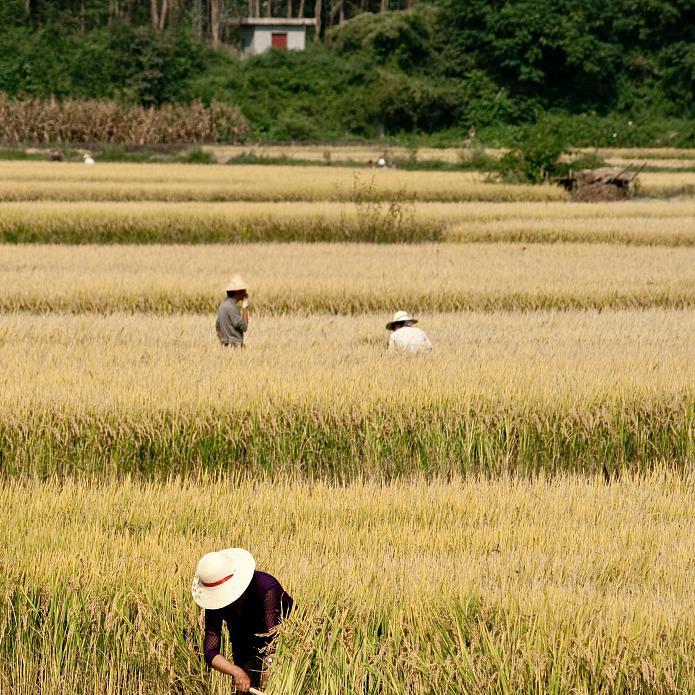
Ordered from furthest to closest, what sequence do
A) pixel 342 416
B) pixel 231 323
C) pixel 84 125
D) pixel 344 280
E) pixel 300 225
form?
pixel 84 125
pixel 300 225
pixel 344 280
pixel 231 323
pixel 342 416

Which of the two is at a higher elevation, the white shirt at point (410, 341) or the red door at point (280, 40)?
the red door at point (280, 40)

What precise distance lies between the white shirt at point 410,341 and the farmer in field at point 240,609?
554cm

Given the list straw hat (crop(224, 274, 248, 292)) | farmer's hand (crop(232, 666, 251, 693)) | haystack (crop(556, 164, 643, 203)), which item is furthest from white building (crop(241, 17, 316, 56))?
farmer's hand (crop(232, 666, 251, 693))

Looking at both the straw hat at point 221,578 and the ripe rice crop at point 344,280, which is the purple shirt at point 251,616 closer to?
the straw hat at point 221,578

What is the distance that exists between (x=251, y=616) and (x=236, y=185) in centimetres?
2414

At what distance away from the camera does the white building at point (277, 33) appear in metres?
63.4

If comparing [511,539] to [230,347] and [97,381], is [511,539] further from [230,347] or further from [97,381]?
[230,347]

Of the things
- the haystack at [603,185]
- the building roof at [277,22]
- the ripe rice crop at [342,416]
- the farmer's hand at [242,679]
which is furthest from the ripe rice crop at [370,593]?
the building roof at [277,22]

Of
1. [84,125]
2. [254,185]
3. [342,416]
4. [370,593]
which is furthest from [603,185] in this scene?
[370,593]

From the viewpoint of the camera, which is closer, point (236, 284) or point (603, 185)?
point (236, 284)

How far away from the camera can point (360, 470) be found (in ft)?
25.3

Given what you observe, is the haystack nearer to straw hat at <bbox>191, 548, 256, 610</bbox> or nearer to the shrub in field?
the shrub in field

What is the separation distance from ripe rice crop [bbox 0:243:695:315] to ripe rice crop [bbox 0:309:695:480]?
4621 millimetres

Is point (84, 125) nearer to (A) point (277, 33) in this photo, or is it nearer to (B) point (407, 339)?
(A) point (277, 33)
